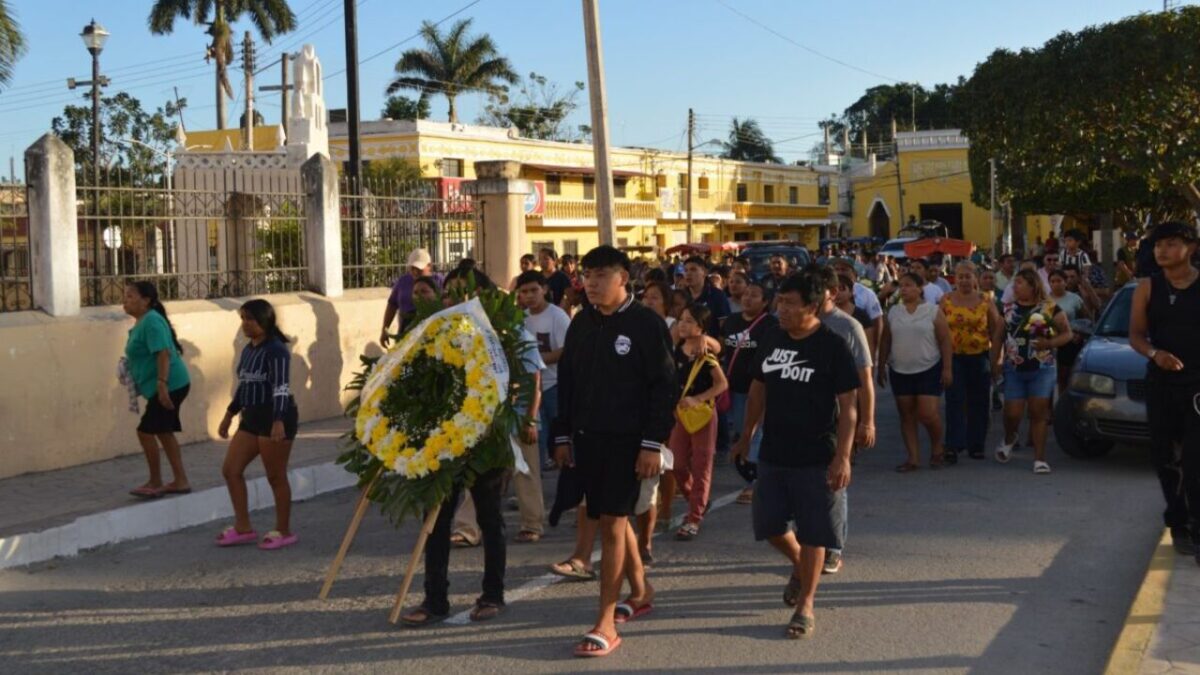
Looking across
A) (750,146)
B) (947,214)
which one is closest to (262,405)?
(947,214)

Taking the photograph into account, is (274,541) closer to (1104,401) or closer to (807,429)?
(807,429)

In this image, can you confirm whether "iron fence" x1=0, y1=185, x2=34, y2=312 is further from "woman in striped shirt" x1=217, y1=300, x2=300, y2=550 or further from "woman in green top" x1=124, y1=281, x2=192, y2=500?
"woman in striped shirt" x1=217, y1=300, x2=300, y2=550

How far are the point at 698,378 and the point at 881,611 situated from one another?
2307 millimetres

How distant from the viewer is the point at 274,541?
8.26 m

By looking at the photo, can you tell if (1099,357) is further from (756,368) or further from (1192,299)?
(756,368)

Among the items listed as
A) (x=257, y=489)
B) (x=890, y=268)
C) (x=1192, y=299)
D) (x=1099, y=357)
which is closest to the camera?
(x=1192, y=299)

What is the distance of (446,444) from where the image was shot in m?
6.39

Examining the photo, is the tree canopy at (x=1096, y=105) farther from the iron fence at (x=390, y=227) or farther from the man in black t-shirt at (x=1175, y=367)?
the man in black t-shirt at (x=1175, y=367)

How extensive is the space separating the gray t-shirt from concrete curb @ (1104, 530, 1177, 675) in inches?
76.7

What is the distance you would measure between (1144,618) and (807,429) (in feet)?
5.95

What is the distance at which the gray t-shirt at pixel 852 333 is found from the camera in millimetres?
7785

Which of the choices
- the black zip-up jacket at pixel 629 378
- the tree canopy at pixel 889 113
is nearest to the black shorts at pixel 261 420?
the black zip-up jacket at pixel 629 378

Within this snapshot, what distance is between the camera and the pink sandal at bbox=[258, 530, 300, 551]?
A: 27.0 ft

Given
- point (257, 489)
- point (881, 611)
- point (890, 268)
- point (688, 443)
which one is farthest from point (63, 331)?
point (890, 268)
